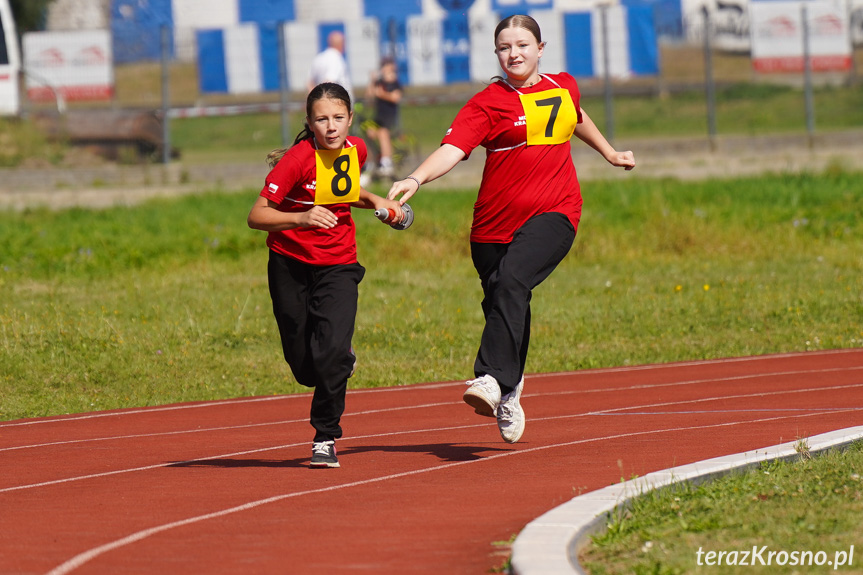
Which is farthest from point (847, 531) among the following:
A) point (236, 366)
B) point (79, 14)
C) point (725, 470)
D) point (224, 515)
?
point (79, 14)

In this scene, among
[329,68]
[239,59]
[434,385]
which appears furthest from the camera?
[239,59]

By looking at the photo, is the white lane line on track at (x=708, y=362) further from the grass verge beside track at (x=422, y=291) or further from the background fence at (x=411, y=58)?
the background fence at (x=411, y=58)

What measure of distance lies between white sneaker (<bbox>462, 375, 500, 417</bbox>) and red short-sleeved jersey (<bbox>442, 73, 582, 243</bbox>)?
817mm

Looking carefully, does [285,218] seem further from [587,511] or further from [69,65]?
[69,65]

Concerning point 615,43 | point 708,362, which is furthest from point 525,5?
point 708,362

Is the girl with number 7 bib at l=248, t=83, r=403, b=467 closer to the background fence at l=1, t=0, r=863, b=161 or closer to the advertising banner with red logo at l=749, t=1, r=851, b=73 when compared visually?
the background fence at l=1, t=0, r=863, b=161

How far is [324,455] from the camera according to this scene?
7.06m

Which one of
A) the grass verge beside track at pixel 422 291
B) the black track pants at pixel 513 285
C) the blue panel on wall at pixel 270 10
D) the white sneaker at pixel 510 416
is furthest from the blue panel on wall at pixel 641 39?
the white sneaker at pixel 510 416

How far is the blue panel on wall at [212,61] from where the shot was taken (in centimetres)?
2744

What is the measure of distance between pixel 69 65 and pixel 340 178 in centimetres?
2057

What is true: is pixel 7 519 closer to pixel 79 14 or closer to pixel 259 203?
pixel 259 203

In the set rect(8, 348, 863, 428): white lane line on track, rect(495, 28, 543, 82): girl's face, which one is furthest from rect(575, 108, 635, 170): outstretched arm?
rect(8, 348, 863, 428): white lane line on track

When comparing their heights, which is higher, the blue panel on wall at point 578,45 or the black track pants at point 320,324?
the blue panel on wall at point 578,45

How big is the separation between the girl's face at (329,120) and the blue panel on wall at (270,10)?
34.0 metres
